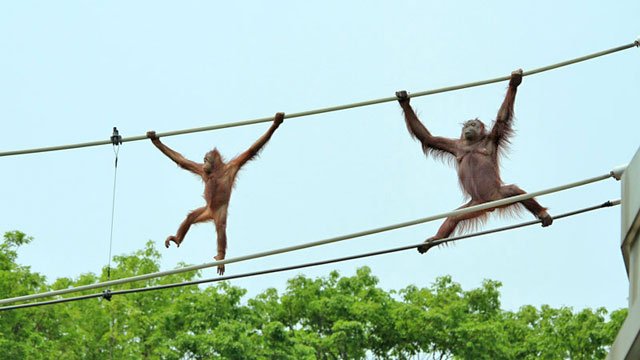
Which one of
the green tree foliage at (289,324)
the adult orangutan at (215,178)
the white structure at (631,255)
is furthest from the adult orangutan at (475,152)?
the green tree foliage at (289,324)

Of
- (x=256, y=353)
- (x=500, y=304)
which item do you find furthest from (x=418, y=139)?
(x=500, y=304)

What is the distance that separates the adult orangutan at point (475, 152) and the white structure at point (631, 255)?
143 inches

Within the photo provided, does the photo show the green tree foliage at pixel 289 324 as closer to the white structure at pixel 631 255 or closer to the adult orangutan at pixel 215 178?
the adult orangutan at pixel 215 178

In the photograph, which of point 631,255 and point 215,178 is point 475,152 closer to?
point 215,178

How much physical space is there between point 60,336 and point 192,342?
170 inches

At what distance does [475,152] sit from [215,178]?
12.4ft

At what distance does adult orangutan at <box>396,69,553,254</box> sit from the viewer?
14.1 meters

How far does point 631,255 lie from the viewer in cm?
1007

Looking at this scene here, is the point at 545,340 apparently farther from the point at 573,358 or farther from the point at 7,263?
the point at 7,263

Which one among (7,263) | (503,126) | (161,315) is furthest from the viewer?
(161,315)

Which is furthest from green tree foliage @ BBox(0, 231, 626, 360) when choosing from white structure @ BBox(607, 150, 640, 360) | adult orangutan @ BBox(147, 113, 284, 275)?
white structure @ BBox(607, 150, 640, 360)

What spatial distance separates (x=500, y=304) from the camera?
4675 centimetres

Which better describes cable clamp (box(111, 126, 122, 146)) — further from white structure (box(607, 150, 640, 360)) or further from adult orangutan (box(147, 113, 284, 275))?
white structure (box(607, 150, 640, 360))

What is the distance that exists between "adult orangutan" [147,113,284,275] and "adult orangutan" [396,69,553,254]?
2.21 m
